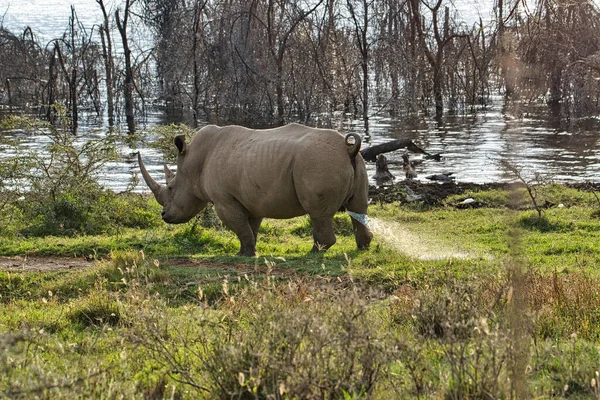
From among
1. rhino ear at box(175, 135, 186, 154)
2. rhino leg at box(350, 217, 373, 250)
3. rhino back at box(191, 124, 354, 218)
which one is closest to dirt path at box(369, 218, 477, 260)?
rhino leg at box(350, 217, 373, 250)

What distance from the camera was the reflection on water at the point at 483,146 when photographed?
852 inches

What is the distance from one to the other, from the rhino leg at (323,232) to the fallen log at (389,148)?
1213 cm

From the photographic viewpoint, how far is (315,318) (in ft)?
17.2

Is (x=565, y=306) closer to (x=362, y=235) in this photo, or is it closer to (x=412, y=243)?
(x=362, y=235)

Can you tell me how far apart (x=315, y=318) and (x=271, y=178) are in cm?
688

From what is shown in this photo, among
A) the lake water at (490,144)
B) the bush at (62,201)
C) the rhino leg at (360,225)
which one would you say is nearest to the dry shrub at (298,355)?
the rhino leg at (360,225)

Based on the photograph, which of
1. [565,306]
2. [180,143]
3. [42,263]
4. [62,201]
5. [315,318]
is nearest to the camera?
[315,318]

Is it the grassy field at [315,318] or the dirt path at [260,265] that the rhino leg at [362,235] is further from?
the dirt path at [260,265]

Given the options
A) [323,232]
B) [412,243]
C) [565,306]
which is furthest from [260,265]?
[565,306]

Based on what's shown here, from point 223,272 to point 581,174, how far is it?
1287cm

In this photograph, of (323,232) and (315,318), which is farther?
(323,232)

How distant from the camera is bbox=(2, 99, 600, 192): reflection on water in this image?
852 inches

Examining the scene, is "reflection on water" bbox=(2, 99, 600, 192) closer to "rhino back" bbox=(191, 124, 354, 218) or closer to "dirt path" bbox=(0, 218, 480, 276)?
"dirt path" bbox=(0, 218, 480, 276)

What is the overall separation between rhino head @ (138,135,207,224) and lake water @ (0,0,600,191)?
279 inches
